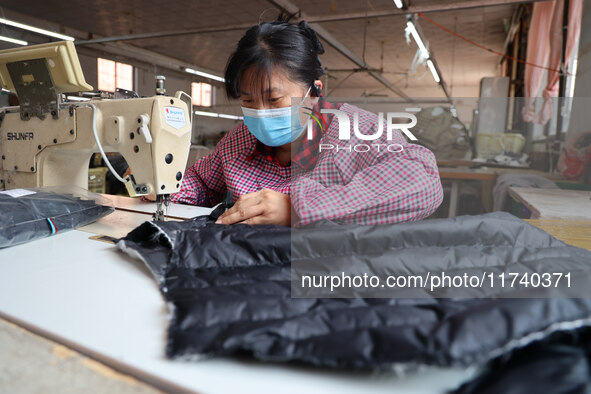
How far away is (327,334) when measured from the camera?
455 mm

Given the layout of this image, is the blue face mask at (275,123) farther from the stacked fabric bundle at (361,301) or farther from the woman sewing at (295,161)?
the stacked fabric bundle at (361,301)

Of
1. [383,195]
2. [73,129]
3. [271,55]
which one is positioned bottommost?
[383,195]

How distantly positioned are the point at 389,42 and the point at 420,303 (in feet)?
33.8

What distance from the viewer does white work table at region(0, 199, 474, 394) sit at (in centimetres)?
42

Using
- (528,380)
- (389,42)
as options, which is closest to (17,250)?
(528,380)

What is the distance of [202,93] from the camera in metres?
14.9

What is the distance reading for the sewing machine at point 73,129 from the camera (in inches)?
44.5

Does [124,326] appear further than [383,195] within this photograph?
No

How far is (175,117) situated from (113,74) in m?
11.7

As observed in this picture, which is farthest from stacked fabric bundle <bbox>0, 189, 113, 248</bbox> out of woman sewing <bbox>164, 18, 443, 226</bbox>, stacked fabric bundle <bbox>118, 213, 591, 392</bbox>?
woman sewing <bbox>164, 18, 443, 226</bbox>

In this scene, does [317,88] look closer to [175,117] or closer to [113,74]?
[175,117]

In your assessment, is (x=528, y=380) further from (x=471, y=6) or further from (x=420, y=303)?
(x=471, y=6)

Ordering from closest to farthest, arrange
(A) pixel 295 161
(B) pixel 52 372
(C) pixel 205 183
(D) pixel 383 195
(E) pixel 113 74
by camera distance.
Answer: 1. (B) pixel 52 372
2. (D) pixel 383 195
3. (A) pixel 295 161
4. (C) pixel 205 183
5. (E) pixel 113 74

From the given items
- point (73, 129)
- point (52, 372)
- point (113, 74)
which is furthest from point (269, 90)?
point (113, 74)
